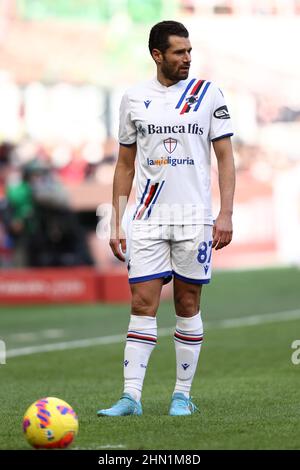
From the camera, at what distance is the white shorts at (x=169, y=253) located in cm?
809

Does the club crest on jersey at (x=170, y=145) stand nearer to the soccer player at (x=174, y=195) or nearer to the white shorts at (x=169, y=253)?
the soccer player at (x=174, y=195)

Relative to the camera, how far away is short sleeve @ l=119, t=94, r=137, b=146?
820cm

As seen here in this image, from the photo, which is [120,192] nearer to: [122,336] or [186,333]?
[186,333]

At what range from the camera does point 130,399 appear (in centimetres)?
796

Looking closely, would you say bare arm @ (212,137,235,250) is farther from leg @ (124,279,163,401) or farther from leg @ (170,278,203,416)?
leg @ (124,279,163,401)

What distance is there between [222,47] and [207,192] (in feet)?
106

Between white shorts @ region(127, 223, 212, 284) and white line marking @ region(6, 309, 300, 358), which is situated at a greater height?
white line marking @ region(6, 309, 300, 358)

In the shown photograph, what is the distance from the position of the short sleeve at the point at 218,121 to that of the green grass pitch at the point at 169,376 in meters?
1.67

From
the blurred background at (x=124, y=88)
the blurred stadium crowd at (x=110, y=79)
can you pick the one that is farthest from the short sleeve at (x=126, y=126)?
the blurred stadium crowd at (x=110, y=79)

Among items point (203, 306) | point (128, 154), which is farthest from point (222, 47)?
point (128, 154)

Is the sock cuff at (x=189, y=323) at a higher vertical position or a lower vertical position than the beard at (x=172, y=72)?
lower

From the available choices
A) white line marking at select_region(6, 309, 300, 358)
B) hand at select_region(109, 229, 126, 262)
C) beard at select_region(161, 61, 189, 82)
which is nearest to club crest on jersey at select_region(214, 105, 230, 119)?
beard at select_region(161, 61, 189, 82)

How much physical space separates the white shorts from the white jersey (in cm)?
6

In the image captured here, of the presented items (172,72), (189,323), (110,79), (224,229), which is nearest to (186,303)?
(189,323)
